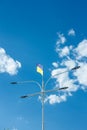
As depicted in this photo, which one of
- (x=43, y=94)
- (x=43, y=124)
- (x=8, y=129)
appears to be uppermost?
(x=8, y=129)

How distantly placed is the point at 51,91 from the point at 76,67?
424cm

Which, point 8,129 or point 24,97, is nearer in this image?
point 24,97

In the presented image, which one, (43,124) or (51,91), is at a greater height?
(51,91)

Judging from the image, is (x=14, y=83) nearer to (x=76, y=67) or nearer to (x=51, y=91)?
(x=51, y=91)

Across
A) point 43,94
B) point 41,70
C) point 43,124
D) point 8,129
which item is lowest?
point 43,124

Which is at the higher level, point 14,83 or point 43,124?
point 14,83

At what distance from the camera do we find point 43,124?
42.3 meters

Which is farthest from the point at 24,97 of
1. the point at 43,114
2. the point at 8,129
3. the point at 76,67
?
the point at 8,129

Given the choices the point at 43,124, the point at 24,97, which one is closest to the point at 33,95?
the point at 24,97

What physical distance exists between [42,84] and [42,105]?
2457mm

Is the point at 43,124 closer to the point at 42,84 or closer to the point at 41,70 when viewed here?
the point at 42,84

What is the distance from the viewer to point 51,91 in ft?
147

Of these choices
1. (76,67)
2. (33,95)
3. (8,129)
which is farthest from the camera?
(8,129)

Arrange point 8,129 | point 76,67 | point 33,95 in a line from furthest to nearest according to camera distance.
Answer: point 8,129
point 33,95
point 76,67
